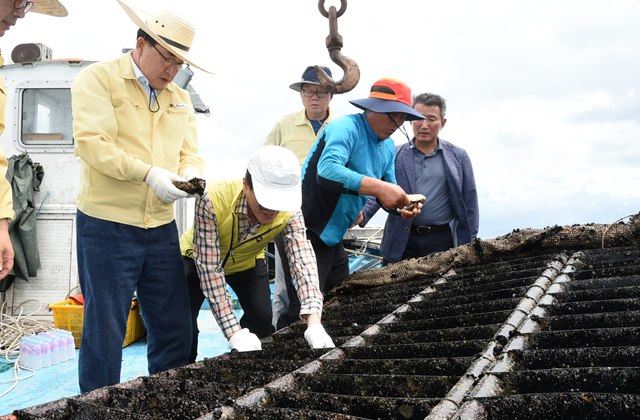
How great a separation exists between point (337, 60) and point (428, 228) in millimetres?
1406

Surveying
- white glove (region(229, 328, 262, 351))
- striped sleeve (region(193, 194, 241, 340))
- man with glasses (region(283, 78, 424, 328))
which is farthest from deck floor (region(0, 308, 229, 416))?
white glove (region(229, 328, 262, 351))

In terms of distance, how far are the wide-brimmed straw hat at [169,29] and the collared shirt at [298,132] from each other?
7.55 ft

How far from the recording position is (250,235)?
3.16 metres

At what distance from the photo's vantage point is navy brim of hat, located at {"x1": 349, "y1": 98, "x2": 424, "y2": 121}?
3.55 meters

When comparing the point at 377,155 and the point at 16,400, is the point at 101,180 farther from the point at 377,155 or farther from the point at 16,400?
the point at 16,400

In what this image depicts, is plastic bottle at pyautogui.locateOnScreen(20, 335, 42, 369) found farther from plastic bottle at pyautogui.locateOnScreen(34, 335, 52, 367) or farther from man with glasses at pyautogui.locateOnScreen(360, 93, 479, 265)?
man with glasses at pyautogui.locateOnScreen(360, 93, 479, 265)

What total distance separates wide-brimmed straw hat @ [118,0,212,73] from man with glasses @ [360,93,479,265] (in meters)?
1.90

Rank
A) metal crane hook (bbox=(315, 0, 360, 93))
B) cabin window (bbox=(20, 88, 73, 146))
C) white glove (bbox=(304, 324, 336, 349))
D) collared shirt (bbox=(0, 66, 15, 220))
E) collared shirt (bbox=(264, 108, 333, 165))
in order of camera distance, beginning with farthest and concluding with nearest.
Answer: cabin window (bbox=(20, 88, 73, 146)), collared shirt (bbox=(264, 108, 333, 165)), metal crane hook (bbox=(315, 0, 360, 93)), collared shirt (bbox=(0, 66, 15, 220)), white glove (bbox=(304, 324, 336, 349))

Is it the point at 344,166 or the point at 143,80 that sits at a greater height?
the point at 143,80

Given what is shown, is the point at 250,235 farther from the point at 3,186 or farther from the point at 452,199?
the point at 452,199

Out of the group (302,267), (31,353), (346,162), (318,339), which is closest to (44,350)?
(31,353)

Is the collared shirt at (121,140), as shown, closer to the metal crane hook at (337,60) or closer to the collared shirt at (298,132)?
the metal crane hook at (337,60)

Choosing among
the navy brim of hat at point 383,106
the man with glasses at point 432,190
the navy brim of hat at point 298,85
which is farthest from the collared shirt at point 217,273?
the navy brim of hat at point 298,85

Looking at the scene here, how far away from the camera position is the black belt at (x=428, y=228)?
173 inches
